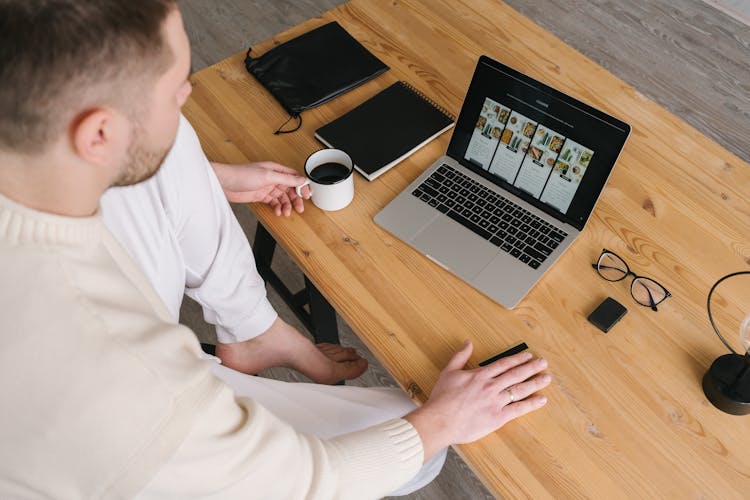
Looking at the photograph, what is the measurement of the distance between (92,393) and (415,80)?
3.14 feet

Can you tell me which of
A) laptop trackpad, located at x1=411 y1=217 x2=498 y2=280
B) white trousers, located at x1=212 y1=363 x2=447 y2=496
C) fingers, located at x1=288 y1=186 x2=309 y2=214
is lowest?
white trousers, located at x1=212 y1=363 x2=447 y2=496

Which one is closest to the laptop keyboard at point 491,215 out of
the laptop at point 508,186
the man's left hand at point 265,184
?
the laptop at point 508,186

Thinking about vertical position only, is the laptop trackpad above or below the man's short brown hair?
below

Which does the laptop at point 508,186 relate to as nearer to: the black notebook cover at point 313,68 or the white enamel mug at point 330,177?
the white enamel mug at point 330,177

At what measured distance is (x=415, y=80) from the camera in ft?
4.42

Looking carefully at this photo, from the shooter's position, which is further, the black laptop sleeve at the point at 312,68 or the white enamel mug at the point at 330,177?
the black laptop sleeve at the point at 312,68

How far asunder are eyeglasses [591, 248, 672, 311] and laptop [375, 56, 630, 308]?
0.22 feet

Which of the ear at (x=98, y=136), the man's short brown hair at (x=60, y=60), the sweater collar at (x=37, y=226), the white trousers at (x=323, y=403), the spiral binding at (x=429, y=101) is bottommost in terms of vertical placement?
the white trousers at (x=323, y=403)

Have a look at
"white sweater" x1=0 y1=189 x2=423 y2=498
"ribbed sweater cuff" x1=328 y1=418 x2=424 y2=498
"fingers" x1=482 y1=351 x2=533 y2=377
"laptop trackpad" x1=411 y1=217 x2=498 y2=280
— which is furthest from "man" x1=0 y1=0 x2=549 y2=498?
"laptop trackpad" x1=411 y1=217 x2=498 y2=280

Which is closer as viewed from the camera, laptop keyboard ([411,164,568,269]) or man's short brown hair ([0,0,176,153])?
man's short brown hair ([0,0,176,153])

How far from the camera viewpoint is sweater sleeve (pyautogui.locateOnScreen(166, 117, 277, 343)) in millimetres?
1072

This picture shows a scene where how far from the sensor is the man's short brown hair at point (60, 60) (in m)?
0.61

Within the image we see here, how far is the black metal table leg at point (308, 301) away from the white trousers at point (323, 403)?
11.7 inches

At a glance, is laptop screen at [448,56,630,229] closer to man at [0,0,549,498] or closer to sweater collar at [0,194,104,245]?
man at [0,0,549,498]
